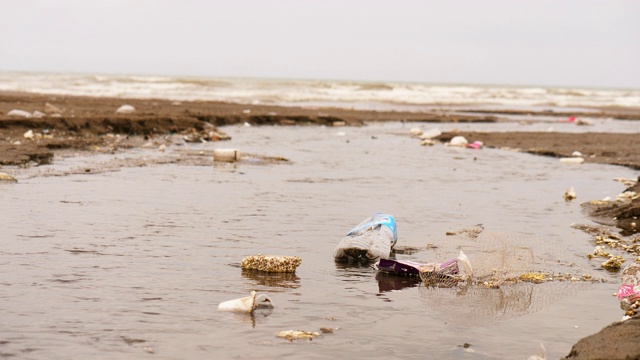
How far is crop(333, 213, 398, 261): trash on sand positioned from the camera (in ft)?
28.6

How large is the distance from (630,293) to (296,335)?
321 cm

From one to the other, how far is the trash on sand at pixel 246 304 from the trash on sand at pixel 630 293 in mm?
2924

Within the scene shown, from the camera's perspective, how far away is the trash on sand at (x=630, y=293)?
Answer: 6.77 m

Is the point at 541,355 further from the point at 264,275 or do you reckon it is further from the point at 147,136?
the point at 147,136

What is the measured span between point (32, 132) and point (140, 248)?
12815 millimetres

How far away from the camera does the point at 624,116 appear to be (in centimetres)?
4675

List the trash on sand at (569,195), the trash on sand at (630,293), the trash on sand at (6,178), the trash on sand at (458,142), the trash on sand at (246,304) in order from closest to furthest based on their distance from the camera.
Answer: the trash on sand at (246,304)
the trash on sand at (630,293)
the trash on sand at (6,178)
the trash on sand at (569,195)
the trash on sand at (458,142)

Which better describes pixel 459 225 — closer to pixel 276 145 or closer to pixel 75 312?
pixel 75 312

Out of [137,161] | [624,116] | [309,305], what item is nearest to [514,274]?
[309,305]

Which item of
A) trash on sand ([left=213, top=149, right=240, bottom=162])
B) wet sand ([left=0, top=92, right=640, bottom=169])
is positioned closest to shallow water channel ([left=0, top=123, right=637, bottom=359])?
trash on sand ([left=213, top=149, right=240, bottom=162])

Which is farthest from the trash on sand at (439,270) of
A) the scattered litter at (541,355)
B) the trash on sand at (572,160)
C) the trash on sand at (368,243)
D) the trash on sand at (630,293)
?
the trash on sand at (572,160)

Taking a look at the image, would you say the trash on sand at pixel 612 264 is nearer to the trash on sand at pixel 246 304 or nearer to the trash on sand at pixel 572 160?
the trash on sand at pixel 246 304

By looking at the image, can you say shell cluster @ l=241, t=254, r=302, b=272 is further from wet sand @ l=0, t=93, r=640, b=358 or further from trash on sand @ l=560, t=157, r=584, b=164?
trash on sand @ l=560, t=157, r=584, b=164

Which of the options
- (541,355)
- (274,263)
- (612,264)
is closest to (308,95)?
(612,264)
